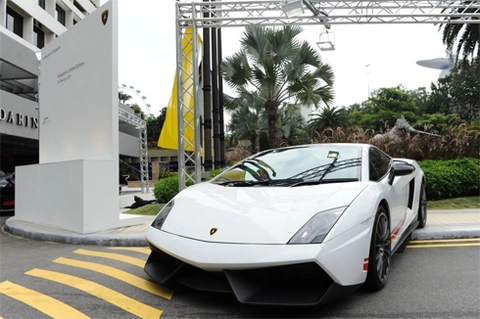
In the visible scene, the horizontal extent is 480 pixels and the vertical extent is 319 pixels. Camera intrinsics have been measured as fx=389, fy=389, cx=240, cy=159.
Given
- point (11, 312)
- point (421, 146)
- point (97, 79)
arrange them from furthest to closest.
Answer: point (421, 146), point (97, 79), point (11, 312)

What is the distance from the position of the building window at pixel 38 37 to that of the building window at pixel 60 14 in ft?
9.06

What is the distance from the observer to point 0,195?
1123 cm

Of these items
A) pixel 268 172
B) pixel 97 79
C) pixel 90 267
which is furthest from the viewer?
pixel 97 79

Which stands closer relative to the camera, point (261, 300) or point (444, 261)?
point (261, 300)

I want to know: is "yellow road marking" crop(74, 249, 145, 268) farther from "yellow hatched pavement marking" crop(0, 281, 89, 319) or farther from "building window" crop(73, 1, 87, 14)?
"building window" crop(73, 1, 87, 14)

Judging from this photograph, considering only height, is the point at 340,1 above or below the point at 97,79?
above

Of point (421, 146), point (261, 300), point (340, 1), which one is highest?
point (340, 1)

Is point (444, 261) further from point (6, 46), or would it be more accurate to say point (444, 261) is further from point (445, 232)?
point (6, 46)

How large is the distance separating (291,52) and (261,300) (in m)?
→ 13.9

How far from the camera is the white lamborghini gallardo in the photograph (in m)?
2.61

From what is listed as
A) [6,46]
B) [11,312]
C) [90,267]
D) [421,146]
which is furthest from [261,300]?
[6,46]

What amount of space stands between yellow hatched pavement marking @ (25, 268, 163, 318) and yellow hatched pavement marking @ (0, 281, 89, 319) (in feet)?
0.94

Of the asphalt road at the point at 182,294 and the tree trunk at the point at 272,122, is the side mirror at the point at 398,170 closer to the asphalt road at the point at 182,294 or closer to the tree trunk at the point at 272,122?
the asphalt road at the point at 182,294

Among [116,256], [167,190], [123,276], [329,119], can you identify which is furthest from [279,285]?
[329,119]
